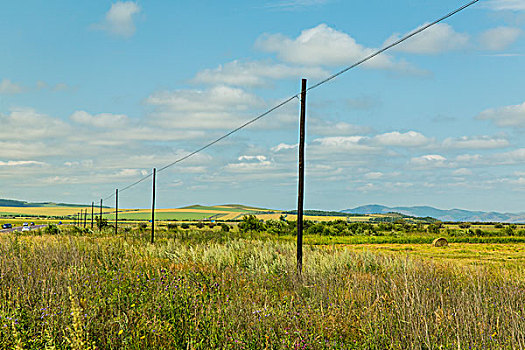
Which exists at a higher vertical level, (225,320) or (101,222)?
(225,320)

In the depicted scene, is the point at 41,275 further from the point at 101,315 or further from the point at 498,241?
the point at 498,241

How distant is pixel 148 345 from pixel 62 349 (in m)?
1.12

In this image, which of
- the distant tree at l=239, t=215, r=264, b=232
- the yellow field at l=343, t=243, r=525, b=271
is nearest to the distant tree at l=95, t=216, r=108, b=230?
the distant tree at l=239, t=215, r=264, b=232

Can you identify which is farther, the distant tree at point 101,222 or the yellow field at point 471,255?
the distant tree at point 101,222

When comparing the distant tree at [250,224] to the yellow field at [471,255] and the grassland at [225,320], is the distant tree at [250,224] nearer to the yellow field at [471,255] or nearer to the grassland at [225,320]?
the yellow field at [471,255]

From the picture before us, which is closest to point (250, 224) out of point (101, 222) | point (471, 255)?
point (101, 222)

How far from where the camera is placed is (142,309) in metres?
7.26

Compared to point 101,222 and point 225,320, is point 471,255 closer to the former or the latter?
point 225,320

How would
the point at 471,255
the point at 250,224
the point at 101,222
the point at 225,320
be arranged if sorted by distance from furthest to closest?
the point at 101,222
the point at 250,224
the point at 471,255
the point at 225,320

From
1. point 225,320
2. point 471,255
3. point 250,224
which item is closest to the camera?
point 225,320

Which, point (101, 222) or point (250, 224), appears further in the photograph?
point (101, 222)

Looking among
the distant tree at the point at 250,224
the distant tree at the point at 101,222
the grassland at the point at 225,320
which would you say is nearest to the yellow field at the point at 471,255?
the grassland at the point at 225,320

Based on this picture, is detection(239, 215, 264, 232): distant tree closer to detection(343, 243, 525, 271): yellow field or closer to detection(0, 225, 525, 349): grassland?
detection(343, 243, 525, 271): yellow field

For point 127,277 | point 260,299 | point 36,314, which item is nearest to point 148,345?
point 36,314
